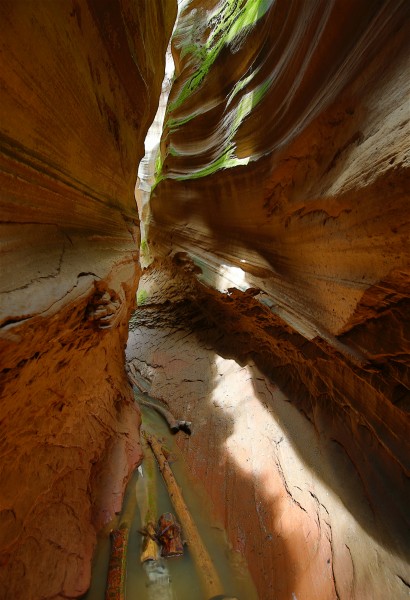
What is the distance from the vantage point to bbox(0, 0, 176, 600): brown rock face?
6.09 feet

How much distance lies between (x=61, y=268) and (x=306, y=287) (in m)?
2.86

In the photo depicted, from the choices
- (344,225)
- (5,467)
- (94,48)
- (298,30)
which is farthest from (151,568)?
(298,30)

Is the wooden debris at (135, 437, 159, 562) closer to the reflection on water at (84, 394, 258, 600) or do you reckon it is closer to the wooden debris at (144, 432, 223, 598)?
the reflection on water at (84, 394, 258, 600)

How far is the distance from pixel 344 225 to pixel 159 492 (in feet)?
14.2

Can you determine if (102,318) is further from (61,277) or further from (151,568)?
(151,568)

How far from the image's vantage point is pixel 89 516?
3.38 meters

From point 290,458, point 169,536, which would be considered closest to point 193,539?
point 169,536

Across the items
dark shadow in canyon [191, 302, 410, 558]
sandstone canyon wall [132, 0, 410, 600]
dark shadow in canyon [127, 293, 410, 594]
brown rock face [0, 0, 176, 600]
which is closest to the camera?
brown rock face [0, 0, 176, 600]

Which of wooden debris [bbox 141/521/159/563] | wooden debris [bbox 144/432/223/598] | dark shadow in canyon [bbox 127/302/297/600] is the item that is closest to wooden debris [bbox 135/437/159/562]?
wooden debris [bbox 141/521/159/563]

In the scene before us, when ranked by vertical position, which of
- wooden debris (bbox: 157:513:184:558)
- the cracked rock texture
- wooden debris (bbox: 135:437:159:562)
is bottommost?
wooden debris (bbox: 135:437:159:562)

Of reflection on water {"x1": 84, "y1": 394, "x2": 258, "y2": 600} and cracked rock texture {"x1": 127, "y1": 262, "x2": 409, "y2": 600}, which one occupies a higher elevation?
cracked rock texture {"x1": 127, "y1": 262, "x2": 409, "y2": 600}

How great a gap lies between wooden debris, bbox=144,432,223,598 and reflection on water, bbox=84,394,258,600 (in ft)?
0.22

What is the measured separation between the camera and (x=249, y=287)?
4.83 meters

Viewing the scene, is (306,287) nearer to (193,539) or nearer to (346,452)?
(346,452)
